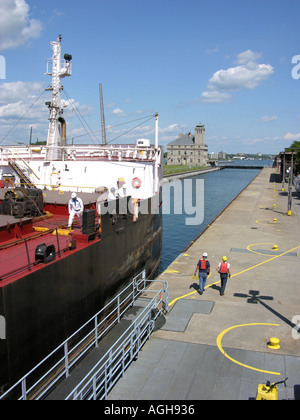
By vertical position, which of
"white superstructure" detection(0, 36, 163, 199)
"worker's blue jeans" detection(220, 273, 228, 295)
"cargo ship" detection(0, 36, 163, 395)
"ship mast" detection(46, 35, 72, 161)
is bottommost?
"worker's blue jeans" detection(220, 273, 228, 295)

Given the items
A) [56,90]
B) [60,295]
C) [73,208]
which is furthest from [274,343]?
[56,90]

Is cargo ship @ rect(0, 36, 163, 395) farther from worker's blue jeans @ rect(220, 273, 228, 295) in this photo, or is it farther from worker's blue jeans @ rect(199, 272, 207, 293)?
worker's blue jeans @ rect(220, 273, 228, 295)

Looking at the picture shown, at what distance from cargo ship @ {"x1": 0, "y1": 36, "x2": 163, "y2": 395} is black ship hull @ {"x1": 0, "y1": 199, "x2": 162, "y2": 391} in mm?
23

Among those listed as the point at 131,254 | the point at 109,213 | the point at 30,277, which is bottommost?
the point at 131,254

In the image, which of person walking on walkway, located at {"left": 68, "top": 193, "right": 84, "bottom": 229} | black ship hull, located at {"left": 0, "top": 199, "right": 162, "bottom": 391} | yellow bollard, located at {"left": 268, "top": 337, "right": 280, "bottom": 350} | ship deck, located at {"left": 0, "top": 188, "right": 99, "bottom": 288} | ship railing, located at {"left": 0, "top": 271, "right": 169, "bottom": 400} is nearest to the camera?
black ship hull, located at {"left": 0, "top": 199, "right": 162, "bottom": 391}

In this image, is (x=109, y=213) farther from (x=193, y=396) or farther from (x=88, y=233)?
(x=193, y=396)

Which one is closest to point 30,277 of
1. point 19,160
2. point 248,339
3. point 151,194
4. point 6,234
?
point 6,234

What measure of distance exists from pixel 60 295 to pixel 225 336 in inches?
190

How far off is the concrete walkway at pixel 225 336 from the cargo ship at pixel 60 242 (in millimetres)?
2162

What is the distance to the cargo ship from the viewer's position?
7.92m

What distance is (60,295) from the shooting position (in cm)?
922

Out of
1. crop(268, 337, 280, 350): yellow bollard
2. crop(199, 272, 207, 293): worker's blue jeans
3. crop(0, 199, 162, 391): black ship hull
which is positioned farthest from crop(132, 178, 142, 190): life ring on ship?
crop(268, 337, 280, 350): yellow bollard

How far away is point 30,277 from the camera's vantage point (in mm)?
8086
